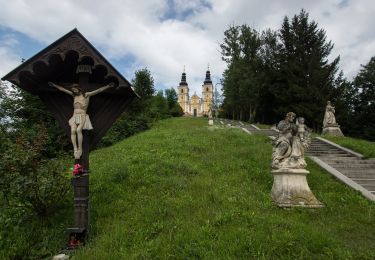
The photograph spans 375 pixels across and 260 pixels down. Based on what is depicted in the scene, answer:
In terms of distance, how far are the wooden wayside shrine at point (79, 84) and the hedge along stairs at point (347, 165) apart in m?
7.47

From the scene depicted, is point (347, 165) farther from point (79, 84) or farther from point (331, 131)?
point (79, 84)

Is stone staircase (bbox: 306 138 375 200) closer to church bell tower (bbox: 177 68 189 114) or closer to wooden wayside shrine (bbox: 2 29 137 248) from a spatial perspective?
wooden wayside shrine (bbox: 2 29 137 248)

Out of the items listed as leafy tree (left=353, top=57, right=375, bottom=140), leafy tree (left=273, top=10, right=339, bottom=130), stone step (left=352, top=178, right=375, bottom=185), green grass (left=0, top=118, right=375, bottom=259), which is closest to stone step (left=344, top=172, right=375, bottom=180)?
stone step (left=352, top=178, right=375, bottom=185)

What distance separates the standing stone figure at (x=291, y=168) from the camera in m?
8.01

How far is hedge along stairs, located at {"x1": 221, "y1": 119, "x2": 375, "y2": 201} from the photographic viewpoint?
35.4 ft

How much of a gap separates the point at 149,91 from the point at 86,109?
3073 centimetres

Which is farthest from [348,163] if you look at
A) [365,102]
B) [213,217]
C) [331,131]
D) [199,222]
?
[365,102]

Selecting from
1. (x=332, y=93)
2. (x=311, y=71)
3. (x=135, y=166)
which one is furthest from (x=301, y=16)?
(x=135, y=166)

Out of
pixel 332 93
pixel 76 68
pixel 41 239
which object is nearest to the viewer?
pixel 41 239

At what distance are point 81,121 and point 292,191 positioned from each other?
5199 mm

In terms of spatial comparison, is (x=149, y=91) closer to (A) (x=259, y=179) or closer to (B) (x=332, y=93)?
(B) (x=332, y=93)

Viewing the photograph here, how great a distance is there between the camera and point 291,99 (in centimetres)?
3481

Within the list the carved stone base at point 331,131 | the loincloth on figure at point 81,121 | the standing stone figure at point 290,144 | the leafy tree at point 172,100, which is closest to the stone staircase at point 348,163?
the standing stone figure at point 290,144

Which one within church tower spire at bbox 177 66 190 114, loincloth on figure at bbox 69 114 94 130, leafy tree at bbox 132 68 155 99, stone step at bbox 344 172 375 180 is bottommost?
stone step at bbox 344 172 375 180
